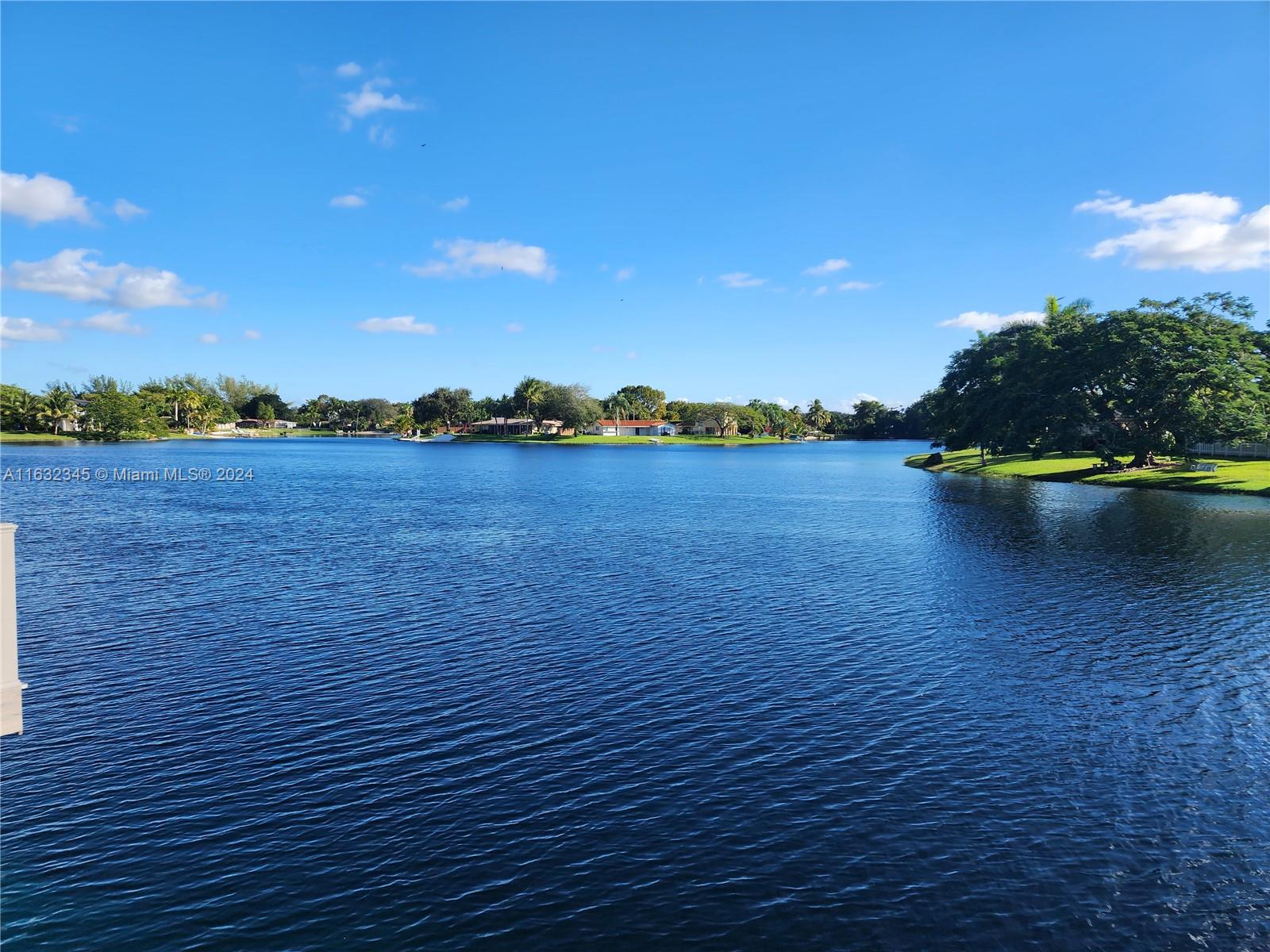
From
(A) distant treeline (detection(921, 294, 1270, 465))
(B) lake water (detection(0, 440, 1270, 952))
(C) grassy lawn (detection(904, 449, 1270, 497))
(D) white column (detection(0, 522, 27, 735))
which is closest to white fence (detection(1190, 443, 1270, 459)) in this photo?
(C) grassy lawn (detection(904, 449, 1270, 497))

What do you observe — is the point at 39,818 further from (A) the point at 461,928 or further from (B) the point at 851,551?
(B) the point at 851,551

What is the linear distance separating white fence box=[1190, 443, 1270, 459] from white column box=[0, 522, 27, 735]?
12494 centimetres

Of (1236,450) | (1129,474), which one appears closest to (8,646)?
(1129,474)

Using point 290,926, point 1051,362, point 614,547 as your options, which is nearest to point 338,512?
point 614,547

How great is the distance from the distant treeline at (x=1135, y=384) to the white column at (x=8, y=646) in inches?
4199

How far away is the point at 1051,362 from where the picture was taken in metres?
106

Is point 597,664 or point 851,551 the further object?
point 851,551

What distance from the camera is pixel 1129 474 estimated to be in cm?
9638

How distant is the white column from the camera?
37.3ft

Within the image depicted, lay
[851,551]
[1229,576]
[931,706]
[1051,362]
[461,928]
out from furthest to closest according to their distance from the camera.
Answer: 1. [1051,362]
2. [851,551]
3. [1229,576]
4. [931,706]
5. [461,928]

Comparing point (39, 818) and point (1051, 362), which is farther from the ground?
point (1051, 362)

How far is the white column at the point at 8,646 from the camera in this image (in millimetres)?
11383

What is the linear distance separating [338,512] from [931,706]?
63187mm

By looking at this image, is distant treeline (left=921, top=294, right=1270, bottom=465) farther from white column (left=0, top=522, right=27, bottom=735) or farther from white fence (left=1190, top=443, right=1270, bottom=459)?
white column (left=0, top=522, right=27, bottom=735)
